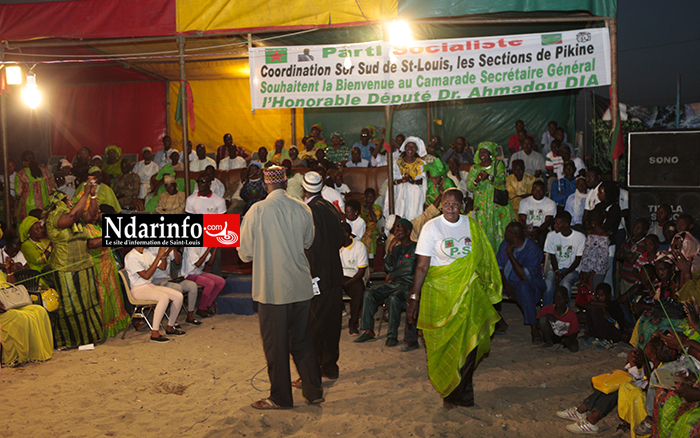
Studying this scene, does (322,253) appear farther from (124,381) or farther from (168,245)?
(168,245)

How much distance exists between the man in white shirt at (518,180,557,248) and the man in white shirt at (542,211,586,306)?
70 cm

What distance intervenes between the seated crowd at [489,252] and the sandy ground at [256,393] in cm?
31

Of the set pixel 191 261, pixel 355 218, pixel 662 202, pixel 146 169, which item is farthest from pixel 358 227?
pixel 146 169

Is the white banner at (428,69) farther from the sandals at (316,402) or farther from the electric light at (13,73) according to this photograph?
the sandals at (316,402)

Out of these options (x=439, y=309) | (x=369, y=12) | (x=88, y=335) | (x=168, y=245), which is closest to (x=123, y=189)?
(x=168, y=245)

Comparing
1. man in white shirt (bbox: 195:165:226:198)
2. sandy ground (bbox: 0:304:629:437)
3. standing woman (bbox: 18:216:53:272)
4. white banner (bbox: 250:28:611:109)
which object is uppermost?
white banner (bbox: 250:28:611:109)

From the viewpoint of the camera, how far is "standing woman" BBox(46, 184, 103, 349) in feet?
21.9

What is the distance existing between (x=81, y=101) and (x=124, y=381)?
12.2 m

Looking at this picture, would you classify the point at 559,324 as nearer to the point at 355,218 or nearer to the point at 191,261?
the point at 355,218

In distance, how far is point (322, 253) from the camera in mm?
5336

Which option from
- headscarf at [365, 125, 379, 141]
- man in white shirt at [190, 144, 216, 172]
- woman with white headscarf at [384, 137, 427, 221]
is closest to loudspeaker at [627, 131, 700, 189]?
woman with white headscarf at [384, 137, 427, 221]

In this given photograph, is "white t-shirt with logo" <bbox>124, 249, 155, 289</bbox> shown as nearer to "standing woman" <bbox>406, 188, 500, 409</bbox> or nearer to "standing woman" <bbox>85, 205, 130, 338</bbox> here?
"standing woman" <bbox>85, 205, 130, 338</bbox>

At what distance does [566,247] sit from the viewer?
7.60 m

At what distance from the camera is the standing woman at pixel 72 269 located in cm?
668
